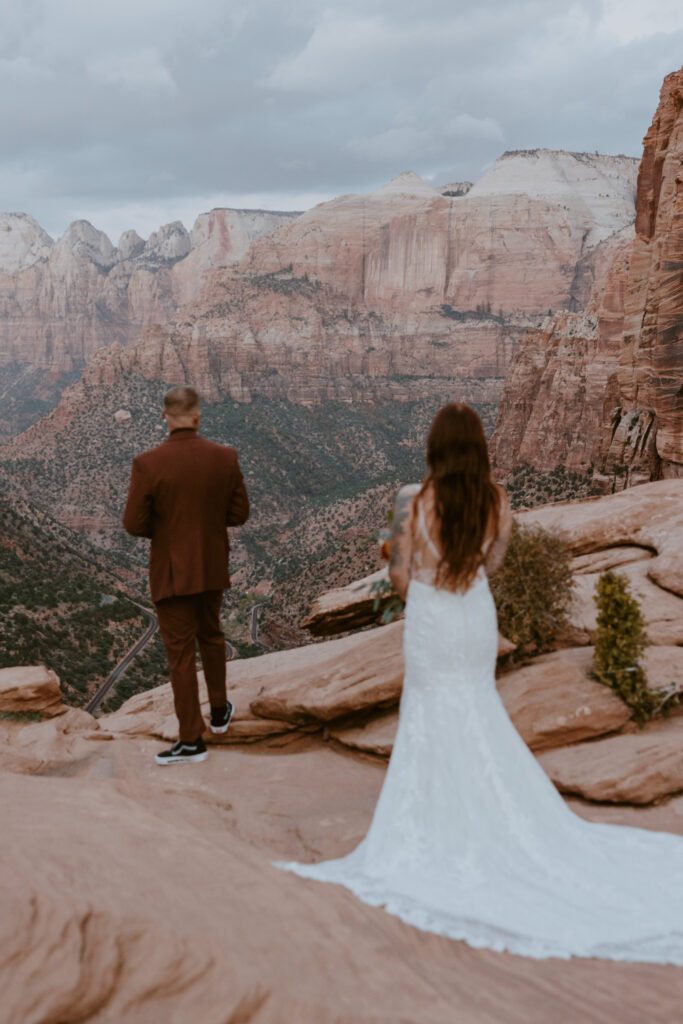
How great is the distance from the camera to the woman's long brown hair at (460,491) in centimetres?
396

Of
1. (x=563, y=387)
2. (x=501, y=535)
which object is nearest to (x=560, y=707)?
(x=501, y=535)

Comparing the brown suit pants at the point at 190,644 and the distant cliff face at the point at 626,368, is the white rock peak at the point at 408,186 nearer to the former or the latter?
the distant cliff face at the point at 626,368

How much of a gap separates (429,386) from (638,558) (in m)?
105

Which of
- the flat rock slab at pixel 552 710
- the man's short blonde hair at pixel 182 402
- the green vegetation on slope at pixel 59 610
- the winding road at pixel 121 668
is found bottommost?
the winding road at pixel 121 668

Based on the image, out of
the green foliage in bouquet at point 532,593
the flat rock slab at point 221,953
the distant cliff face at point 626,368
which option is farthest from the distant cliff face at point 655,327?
the flat rock slab at point 221,953

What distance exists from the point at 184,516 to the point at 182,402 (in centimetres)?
89

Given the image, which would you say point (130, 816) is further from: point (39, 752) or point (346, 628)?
point (346, 628)

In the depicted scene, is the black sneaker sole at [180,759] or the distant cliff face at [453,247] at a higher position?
the distant cliff face at [453,247]

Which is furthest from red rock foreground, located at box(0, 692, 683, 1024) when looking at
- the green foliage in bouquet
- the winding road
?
the winding road

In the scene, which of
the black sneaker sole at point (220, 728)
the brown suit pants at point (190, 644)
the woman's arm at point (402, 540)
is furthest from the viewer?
the black sneaker sole at point (220, 728)

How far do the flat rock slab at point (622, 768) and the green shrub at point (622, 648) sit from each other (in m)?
0.34

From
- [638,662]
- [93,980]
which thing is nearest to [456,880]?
[93,980]

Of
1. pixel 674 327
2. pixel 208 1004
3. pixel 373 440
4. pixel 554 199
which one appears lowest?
pixel 373 440

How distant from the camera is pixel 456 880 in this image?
390cm
